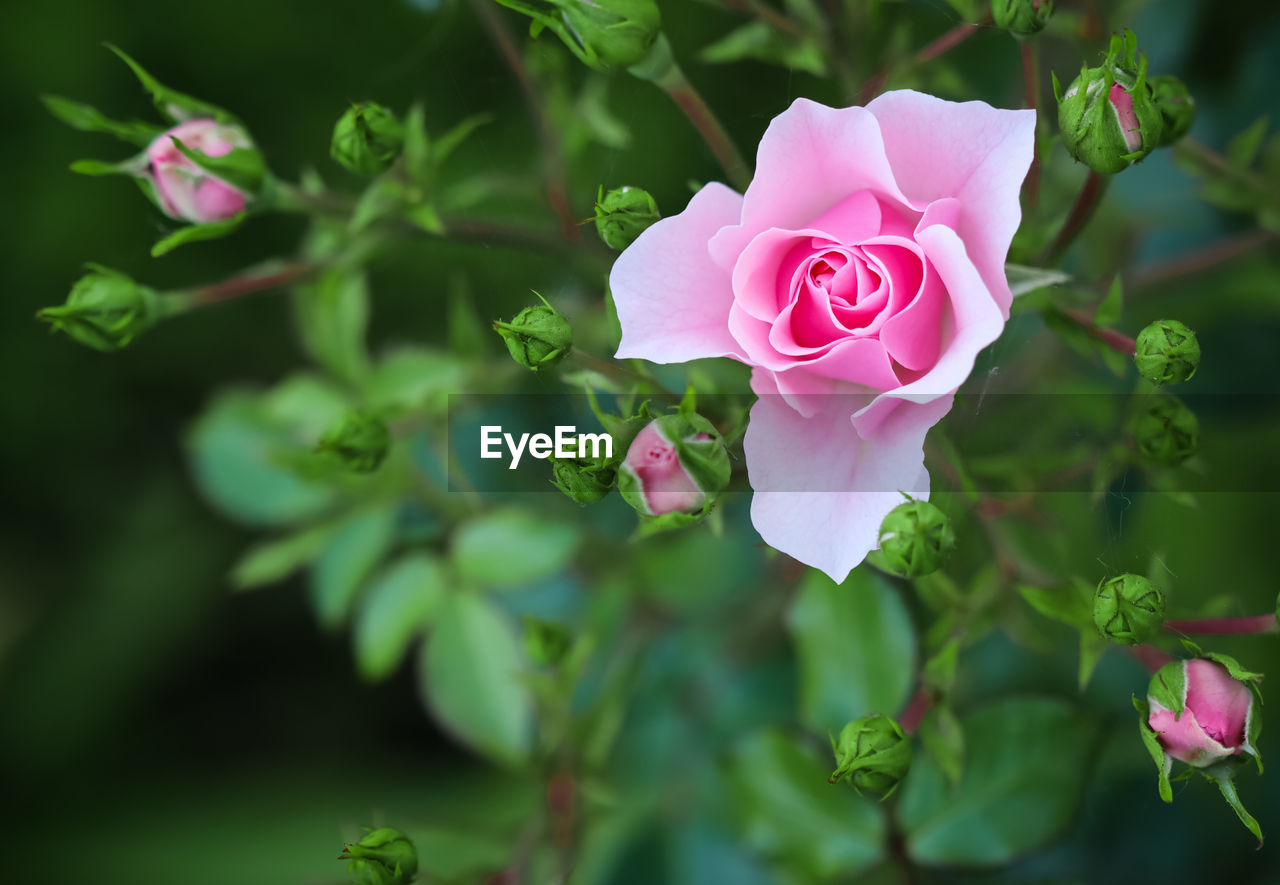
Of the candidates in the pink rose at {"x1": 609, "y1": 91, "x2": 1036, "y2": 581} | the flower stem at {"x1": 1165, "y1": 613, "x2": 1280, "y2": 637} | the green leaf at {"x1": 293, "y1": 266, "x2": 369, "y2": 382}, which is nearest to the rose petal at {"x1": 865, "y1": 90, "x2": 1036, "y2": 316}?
the pink rose at {"x1": 609, "y1": 91, "x2": 1036, "y2": 581}

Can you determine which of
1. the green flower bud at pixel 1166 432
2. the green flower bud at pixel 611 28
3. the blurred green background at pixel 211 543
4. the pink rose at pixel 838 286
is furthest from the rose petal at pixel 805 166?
the blurred green background at pixel 211 543

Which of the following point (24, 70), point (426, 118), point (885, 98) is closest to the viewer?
point (885, 98)

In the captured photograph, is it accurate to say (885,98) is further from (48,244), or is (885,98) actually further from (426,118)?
(48,244)

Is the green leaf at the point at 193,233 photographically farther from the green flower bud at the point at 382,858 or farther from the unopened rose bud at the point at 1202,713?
the unopened rose bud at the point at 1202,713

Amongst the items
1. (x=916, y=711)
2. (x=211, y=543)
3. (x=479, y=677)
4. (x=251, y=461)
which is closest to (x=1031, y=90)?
(x=916, y=711)

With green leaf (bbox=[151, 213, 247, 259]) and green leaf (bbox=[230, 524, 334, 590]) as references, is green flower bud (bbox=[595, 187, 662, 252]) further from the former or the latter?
green leaf (bbox=[230, 524, 334, 590])

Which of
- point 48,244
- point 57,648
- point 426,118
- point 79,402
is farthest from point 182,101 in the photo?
point 57,648
